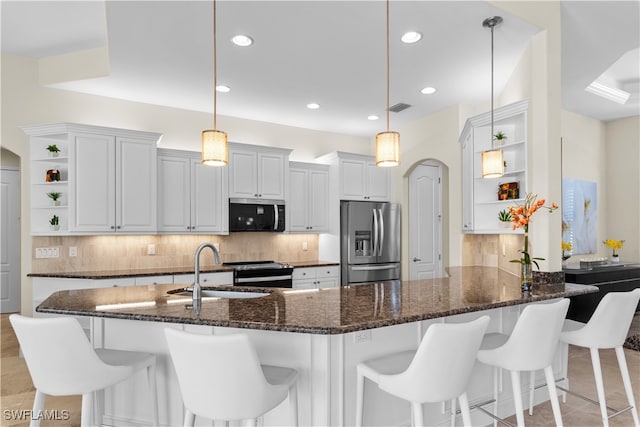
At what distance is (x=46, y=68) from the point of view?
4258 millimetres

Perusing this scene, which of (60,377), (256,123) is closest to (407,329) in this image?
(60,377)

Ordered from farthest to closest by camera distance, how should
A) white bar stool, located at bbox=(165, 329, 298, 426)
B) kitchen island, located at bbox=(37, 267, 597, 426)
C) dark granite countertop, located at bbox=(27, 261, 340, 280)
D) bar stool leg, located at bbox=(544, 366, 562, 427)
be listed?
dark granite countertop, located at bbox=(27, 261, 340, 280) → bar stool leg, located at bbox=(544, 366, 562, 427) → kitchen island, located at bbox=(37, 267, 597, 426) → white bar stool, located at bbox=(165, 329, 298, 426)

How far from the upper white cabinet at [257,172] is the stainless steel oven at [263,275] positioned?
3.00ft

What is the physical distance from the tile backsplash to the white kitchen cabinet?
0.36 metres

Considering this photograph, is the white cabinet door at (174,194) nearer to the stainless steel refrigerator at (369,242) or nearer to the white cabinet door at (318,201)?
the white cabinet door at (318,201)

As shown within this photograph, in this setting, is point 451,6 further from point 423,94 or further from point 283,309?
point 283,309

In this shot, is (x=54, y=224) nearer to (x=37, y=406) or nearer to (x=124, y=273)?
(x=124, y=273)

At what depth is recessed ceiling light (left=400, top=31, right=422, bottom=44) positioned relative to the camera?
3129 mm

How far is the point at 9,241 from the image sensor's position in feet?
19.8

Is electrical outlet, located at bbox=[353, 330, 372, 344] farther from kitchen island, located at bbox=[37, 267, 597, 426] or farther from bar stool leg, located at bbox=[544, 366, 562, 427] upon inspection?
bar stool leg, located at bbox=[544, 366, 562, 427]

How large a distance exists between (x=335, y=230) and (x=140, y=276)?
2.55m

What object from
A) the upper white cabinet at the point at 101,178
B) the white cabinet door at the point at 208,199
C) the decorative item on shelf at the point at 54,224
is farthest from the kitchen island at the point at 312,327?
the white cabinet door at the point at 208,199

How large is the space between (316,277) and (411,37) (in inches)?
124

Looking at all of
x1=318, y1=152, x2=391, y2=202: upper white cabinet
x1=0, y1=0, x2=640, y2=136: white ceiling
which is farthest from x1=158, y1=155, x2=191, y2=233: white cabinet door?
x1=318, y1=152, x2=391, y2=202: upper white cabinet
